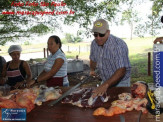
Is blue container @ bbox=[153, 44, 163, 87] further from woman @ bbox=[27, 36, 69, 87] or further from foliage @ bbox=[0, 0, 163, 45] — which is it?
foliage @ bbox=[0, 0, 163, 45]

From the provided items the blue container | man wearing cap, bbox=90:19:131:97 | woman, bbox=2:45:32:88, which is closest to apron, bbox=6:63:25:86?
woman, bbox=2:45:32:88

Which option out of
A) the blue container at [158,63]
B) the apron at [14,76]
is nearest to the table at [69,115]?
the blue container at [158,63]

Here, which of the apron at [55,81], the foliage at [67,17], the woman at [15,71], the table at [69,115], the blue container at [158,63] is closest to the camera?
the table at [69,115]

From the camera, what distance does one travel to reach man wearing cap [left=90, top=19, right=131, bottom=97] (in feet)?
9.26

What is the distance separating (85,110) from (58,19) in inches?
323

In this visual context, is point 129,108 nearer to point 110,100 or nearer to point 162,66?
point 110,100

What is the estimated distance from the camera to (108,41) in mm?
3146

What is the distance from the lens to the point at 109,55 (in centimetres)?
316

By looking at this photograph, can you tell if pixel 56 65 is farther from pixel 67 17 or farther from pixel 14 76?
pixel 67 17

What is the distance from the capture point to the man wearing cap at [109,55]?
2.82 m

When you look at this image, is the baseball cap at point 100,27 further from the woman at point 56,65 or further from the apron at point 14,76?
the apron at point 14,76

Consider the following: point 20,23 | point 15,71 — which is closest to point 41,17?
point 20,23

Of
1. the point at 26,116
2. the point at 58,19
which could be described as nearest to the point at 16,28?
the point at 58,19

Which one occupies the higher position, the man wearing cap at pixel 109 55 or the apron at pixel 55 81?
the man wearing cap at pixel 109 55
